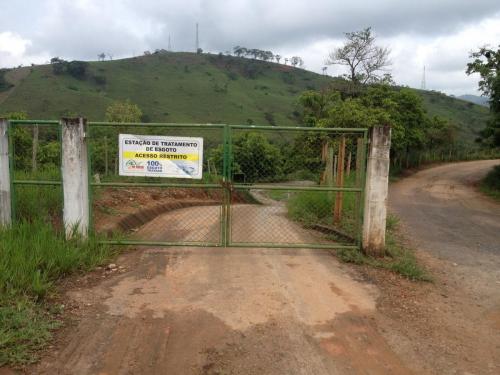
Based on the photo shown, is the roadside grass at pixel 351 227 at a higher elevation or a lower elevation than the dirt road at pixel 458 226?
higher

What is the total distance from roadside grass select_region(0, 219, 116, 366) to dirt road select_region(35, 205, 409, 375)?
A: 246mm

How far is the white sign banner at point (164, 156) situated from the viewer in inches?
258

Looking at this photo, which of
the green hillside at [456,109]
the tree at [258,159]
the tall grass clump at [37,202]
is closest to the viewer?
the tall grass clump at [37,202]

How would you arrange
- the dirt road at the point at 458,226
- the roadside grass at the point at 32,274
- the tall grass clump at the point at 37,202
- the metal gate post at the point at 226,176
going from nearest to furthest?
the roadside grass at the point at 32,274, the metal gate post at the point at 226,176, the dirt road at the point at 458,226, the tall grass clump at the point at 37,202

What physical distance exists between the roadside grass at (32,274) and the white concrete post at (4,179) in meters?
0.25

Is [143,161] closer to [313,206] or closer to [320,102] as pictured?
[313,206]

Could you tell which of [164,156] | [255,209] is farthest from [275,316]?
[255,209]

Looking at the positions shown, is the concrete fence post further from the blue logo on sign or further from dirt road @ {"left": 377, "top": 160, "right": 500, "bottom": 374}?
the blue logo on sign

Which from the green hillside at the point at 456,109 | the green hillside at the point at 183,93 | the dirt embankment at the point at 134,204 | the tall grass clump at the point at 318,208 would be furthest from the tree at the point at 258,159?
the green hillside at the point at 456,109

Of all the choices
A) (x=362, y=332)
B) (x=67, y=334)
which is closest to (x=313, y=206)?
(x=362, y=332)

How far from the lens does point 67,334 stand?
4.24 meters

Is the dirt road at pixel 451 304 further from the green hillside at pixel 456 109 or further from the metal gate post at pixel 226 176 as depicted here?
the green hillside at pixel 456 109

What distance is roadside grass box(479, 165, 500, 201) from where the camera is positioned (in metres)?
20.6

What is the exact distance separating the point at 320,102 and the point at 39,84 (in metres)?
54.4
